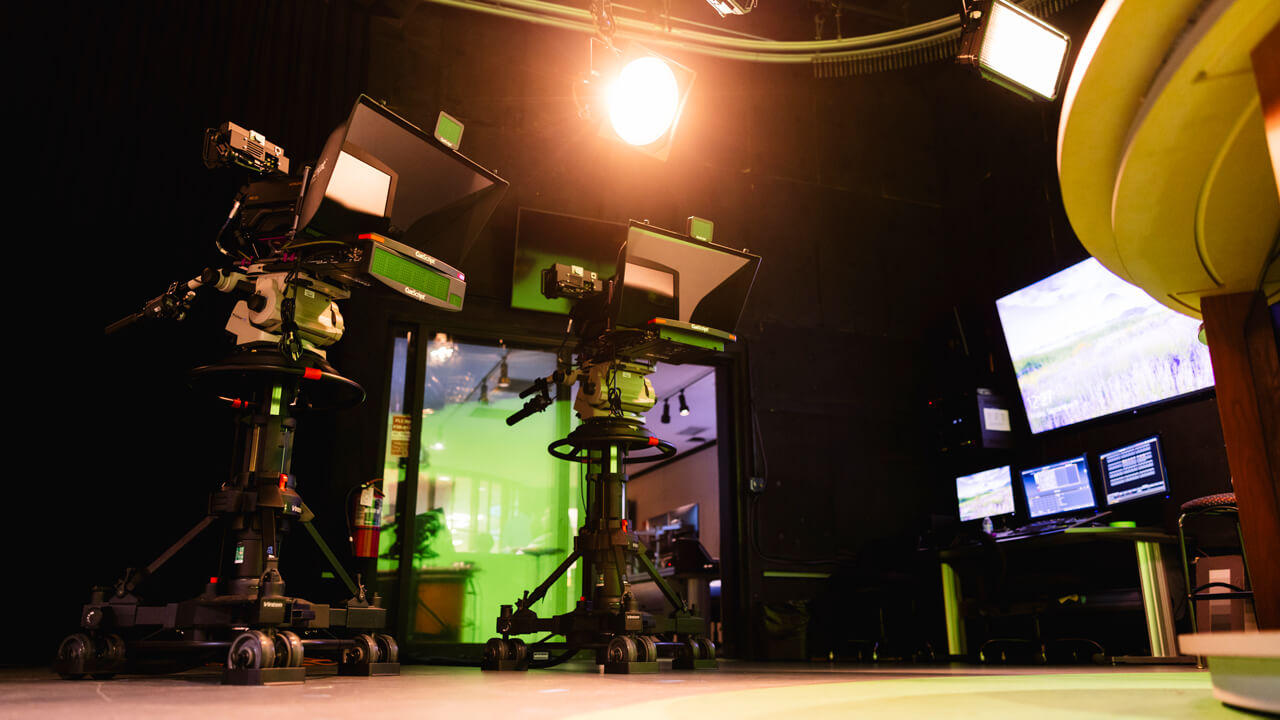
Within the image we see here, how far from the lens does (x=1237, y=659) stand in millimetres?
1328

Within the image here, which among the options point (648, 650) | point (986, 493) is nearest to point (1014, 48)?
point (648, 650)

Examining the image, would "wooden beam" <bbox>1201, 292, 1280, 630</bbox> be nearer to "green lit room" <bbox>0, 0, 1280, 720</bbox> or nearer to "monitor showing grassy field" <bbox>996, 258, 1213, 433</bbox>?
"green lit room" <bbox>0, 0, 1280, 720</bbox>

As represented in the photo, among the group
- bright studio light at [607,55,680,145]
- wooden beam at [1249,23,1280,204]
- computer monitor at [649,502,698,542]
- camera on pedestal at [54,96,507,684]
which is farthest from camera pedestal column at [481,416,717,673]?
computer monitor at [649,502,698,542]

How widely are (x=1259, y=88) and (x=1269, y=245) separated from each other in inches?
24.6

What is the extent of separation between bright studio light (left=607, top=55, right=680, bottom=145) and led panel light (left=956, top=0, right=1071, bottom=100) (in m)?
1.49

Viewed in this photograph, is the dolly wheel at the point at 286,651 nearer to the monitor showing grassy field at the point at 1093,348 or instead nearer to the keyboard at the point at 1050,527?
the keyboard at the point at 1050,527

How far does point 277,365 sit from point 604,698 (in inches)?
58.0

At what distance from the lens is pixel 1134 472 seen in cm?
429

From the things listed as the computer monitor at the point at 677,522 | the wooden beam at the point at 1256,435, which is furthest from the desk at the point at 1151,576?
the computer monitor at the point at 677,522

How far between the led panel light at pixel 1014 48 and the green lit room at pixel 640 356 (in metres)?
0.02

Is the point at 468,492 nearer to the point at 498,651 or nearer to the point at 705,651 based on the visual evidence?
the point at 498,651

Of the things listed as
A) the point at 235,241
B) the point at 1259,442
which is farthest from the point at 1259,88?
the point at 235,241

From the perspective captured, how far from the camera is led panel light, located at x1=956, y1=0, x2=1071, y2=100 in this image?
3.16m

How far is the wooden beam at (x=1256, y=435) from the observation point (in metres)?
1.58
